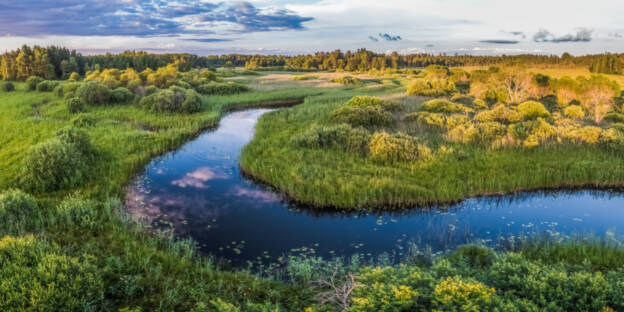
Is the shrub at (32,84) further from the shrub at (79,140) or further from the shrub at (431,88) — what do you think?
the shrub at (431,88)

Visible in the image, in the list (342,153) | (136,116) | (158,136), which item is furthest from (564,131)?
(136,116)

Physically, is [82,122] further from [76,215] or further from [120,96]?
[76,215]

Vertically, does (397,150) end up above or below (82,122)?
below

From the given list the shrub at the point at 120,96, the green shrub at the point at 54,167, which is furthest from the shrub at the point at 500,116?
the shrub at the point at 120,96

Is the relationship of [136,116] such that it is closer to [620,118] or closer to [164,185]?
[164,185]

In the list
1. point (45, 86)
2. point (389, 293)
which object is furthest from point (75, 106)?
point (389, 293)
